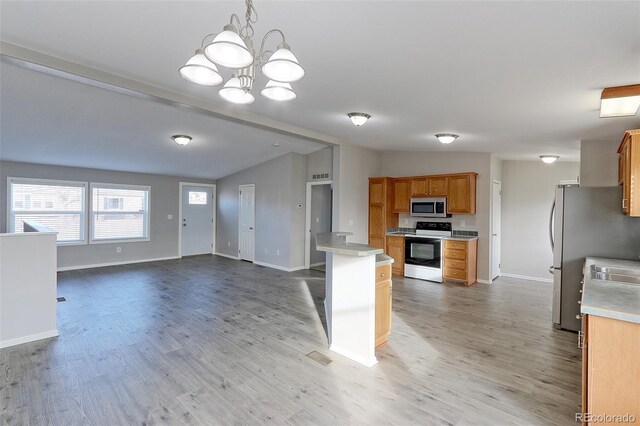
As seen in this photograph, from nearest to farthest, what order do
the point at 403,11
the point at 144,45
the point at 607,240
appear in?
the point at 403,11 < the point at 144,45 < the point at 607,240

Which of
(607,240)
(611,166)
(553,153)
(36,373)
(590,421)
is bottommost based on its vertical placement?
(36,373)

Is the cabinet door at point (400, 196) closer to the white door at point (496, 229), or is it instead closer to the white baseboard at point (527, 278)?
the white door at point (496, 229)

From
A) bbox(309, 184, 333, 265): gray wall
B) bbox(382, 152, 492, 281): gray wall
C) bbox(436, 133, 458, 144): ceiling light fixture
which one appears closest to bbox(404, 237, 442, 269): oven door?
bbox(382, 152, 492, 281): gray wall

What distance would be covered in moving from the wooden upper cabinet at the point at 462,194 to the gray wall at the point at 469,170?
15 cm

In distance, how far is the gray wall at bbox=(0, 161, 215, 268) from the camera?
620cm

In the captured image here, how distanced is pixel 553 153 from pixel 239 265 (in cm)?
676

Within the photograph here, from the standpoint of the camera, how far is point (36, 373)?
2596mm

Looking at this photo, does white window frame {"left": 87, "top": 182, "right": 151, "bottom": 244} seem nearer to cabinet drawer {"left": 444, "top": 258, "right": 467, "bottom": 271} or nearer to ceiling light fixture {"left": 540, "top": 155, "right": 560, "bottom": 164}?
cabinet drawer {"left": 444, "top": 258, "right": 467, "bottom": 271}

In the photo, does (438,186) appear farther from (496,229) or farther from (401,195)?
(496,229)

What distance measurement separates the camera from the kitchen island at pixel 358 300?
276 cm

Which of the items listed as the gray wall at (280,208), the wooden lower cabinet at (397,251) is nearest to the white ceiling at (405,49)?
the wooden lower cabinet at (397,251)

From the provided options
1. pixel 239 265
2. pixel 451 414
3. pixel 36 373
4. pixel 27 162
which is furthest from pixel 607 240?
pixel 27 162

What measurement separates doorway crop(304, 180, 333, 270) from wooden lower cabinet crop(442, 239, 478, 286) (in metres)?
2.79

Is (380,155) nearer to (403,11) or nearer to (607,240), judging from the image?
(607,240)
